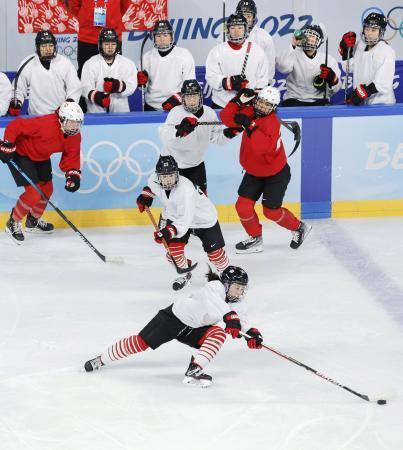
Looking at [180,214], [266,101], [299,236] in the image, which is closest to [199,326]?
[180,214]

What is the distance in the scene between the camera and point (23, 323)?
6367 mm

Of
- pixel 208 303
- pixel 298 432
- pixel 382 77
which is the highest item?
pixel 382 77

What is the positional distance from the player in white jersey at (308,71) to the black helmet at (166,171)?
2171 millimetres

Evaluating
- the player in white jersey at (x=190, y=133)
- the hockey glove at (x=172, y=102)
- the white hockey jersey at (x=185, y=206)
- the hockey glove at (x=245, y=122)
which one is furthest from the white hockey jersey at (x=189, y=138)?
the white hockey jersey at (x=185, y=206)

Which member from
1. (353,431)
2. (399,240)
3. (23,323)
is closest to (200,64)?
(399,240)

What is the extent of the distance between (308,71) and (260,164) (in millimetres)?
1339

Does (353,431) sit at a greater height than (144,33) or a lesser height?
lesser

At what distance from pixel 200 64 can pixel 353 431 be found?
515 cm

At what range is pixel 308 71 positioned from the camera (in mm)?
8438

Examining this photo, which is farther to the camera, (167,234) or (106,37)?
(106,37)

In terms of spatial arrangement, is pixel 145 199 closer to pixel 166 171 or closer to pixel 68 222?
pixel 166 171

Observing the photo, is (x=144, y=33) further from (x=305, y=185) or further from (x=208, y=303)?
(x=208, y=303)

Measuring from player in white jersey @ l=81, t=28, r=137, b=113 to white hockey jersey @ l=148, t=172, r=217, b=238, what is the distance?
138cm

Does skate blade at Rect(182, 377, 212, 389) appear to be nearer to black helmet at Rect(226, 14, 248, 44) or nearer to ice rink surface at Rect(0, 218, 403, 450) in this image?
ice rink surface at Rect(0, 218, 403, 450)
